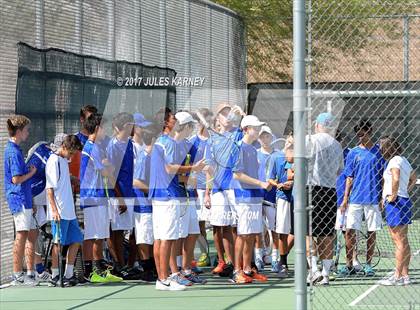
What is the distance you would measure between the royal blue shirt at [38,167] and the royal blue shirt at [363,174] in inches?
149

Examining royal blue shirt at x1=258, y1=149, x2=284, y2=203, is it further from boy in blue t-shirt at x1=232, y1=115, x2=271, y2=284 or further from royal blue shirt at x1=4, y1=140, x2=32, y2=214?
royal blue shirt at x1=4, y1=140, x2=32, y2=214

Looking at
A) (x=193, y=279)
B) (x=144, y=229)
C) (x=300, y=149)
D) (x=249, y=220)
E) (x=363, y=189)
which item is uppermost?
(x=300, y=149)

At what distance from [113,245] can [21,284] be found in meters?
1.29

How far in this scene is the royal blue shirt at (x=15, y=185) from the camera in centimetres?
1243

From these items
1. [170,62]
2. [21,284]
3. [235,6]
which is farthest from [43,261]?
[235,6]

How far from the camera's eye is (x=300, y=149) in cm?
753

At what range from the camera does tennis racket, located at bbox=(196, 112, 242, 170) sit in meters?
12.9

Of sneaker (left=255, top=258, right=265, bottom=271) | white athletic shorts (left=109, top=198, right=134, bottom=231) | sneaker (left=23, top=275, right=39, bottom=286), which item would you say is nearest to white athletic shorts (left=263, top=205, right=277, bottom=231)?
sneaker (left=255, top=258, right=265, bottom=271)

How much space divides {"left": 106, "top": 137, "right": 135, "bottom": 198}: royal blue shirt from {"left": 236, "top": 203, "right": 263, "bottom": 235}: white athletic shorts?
1.37 meters

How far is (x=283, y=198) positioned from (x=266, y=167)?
55 centimetres

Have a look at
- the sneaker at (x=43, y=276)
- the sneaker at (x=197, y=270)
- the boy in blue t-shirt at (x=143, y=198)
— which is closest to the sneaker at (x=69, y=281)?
the sneaker at (x=43, y=276)

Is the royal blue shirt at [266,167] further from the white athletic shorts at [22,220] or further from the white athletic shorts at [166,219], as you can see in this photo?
the white athletic shorts at [22,220]

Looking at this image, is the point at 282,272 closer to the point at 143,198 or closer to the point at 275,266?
the point at 275,266

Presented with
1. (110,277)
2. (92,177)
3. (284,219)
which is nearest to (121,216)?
(92,177)
